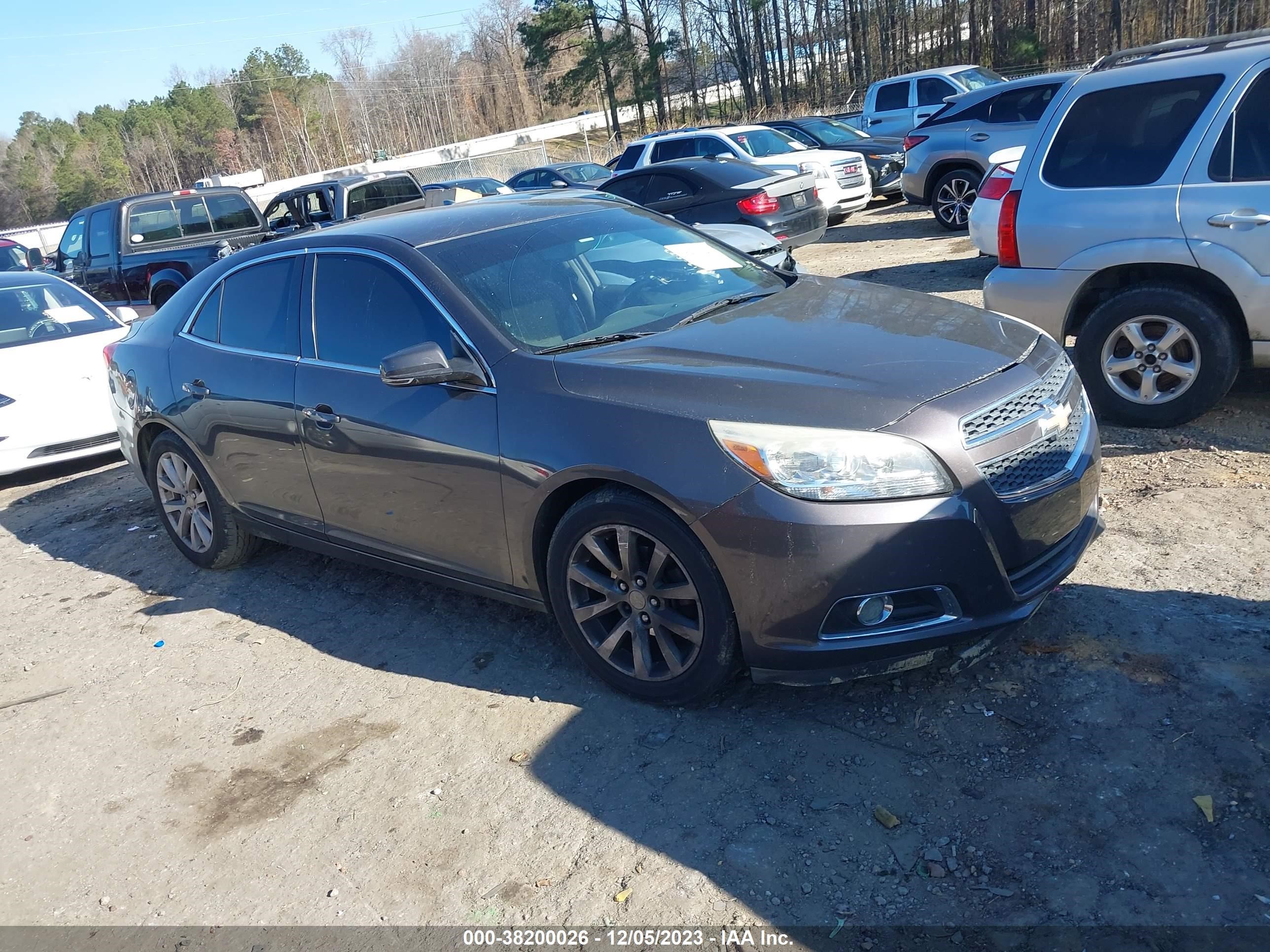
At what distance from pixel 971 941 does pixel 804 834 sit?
0.58 m

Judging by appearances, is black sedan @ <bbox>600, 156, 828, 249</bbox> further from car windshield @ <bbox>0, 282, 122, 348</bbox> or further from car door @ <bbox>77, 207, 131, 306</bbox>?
car windshield @ <bbox>0, 282, 122, 348</bbox>

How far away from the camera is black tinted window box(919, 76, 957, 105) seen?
750 inches

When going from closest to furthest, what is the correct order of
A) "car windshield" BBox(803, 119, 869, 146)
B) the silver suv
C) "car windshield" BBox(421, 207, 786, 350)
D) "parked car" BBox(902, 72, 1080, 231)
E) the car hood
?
the car hood
"car windshield" BBox(421, 207, 786, 350)
the silver suv
"parked car" BBox(902, 72, 1080, 231)
"car windshield" BBox(803, 119, 869, 146)

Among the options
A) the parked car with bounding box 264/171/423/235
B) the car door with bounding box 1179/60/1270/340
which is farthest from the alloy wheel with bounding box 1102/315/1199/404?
the parked car with bounding box 264/171/423/235

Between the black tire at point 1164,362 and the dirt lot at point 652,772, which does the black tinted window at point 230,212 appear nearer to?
the dirt lot at point 652,772

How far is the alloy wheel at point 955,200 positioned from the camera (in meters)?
13.3

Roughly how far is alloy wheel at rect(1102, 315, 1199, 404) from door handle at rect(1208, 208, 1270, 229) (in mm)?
520

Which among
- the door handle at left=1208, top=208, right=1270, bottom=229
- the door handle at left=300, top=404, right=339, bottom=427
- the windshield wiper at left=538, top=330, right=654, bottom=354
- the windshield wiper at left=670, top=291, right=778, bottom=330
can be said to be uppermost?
the windshield wiper at left=538, top=330, right=654, bottom=354

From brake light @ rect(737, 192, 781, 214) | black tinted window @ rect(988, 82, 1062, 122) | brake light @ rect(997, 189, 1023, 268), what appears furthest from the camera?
black tinted window @ rect(988, 82, 1062, 122)

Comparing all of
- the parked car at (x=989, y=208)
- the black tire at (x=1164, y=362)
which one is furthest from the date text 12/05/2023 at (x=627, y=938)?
the parked car at (x=989, y=208)

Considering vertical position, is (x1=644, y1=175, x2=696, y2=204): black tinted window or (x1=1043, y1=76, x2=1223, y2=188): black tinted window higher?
(x1=1043, y1=76, x2=1223, y2=188): black tinted window

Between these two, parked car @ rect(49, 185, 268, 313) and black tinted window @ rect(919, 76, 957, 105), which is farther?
black tinted window @ rect(919, 76, 957, 105)

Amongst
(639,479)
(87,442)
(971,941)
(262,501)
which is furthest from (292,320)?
(87,442)

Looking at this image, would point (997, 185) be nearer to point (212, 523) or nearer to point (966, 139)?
point (966, 139)
